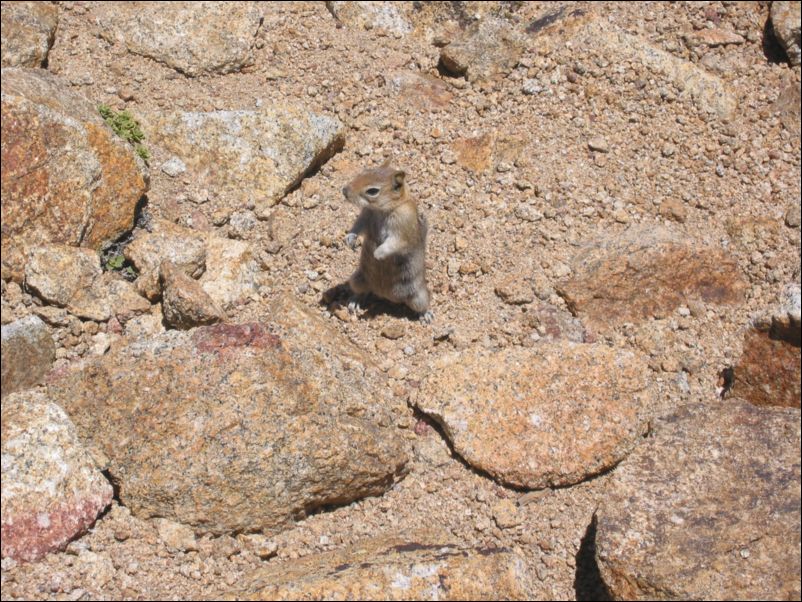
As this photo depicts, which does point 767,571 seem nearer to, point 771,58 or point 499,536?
point 499,536

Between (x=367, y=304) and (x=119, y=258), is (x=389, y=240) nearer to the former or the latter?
(x=367, y=304)

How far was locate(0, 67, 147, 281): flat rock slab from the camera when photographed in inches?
247

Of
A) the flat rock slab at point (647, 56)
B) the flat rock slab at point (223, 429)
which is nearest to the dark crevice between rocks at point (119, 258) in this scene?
the flat rock slab at point (223, 429)

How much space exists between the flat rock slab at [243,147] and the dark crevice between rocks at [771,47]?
202 inches

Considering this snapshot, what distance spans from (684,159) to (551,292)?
2.21 m

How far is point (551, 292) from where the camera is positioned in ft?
24.6

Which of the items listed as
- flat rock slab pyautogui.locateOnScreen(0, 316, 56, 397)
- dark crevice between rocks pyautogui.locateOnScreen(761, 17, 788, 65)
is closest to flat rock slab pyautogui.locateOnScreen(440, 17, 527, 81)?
dark crevice between rocks pyautogui.locateOnScreen(761, 17, 788, 65)

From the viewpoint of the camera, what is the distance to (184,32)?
27.7ft

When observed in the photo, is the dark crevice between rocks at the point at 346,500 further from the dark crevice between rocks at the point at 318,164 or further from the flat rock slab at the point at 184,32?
the flat rock slab at the point at 184,32

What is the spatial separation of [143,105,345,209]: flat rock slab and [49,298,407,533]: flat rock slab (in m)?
2.15

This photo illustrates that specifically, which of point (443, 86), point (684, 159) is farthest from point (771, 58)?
point (443, 86)

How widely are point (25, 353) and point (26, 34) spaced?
3.52 meters

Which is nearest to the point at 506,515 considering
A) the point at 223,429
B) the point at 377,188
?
the point at 223,429

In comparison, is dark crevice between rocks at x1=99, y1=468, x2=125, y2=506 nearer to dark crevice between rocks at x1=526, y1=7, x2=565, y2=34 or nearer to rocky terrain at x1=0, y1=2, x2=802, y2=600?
→ rocky terrain at x1=0, y1=2, x2=802, y2=600
